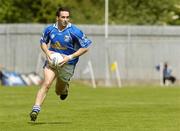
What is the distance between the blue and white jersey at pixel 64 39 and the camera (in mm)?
16875

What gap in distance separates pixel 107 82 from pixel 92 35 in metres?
3.73

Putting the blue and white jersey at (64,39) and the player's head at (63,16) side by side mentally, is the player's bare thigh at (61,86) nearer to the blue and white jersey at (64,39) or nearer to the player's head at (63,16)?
the blue and white jersey at (64,39)

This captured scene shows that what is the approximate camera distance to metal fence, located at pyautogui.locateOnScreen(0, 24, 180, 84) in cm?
5528

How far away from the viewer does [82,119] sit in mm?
17953

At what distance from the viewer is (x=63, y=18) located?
1658cm

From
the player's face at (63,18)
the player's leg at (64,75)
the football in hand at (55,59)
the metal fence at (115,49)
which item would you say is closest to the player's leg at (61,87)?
the player's leg at (64,75)

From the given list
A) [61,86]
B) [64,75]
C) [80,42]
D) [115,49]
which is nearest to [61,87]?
[61,86]

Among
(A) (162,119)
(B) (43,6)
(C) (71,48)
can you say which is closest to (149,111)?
Answer: (A) (162,119)

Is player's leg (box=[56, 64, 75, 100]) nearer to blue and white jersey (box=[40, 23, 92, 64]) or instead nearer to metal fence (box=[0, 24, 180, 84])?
blue and white jersey (box=[40, 23, 92, 64])

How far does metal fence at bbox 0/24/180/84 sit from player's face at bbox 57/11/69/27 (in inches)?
1496

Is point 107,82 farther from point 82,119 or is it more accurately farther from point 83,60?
point 82,119

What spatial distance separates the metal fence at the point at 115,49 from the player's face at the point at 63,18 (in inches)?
1496

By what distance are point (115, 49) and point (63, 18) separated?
3967 centimetres

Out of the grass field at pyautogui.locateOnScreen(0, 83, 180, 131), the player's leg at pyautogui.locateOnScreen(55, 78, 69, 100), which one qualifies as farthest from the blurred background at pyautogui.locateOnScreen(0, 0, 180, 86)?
the player's leg at pyautogui.locateOnScreen(55, 78, 69, 100)
